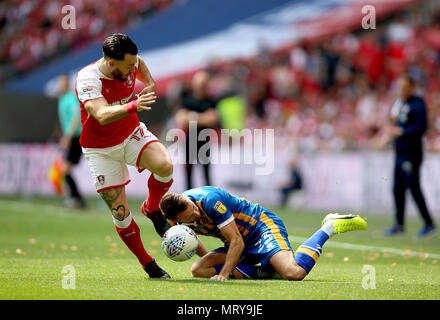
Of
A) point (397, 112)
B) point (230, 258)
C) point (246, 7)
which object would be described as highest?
point (246, 7)

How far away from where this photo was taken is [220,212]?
20.4ft

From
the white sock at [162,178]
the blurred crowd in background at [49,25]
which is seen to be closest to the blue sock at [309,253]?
the white sock at [162,178]

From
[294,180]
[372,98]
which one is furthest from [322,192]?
[372,98]

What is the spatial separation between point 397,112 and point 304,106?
8.75 metres

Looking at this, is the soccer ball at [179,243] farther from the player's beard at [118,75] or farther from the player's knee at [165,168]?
the player's beard at [118,75]

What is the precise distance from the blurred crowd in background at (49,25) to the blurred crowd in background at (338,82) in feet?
15.1

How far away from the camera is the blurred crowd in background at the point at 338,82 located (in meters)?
18.1

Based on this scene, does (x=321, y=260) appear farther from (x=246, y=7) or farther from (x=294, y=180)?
(x=246, y=7)

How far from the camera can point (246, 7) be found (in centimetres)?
2350

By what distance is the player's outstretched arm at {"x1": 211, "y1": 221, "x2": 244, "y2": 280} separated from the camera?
617cm

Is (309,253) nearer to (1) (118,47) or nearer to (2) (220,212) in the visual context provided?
(2) (220,212)

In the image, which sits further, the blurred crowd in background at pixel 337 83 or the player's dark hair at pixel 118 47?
the blurred crowd in background at pixel 337 83

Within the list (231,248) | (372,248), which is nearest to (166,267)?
(231,248)

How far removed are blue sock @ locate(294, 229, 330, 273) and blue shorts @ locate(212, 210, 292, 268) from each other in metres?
0.15
